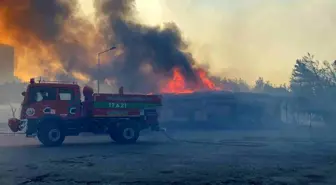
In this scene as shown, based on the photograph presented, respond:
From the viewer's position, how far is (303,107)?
164ft

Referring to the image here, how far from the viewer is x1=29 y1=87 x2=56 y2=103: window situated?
21516 millimetres

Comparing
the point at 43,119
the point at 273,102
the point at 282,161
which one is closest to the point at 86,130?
the point at 43,119

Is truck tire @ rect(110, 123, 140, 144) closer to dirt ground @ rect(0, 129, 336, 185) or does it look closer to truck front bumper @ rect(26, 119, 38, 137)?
dirt ground @ rect(0, 129, 336, 185)

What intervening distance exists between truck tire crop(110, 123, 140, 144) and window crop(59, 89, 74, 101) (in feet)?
11.1

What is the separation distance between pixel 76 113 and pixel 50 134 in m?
1.94

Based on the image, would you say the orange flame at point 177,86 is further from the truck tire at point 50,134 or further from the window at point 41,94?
the truck tire at point 50,134

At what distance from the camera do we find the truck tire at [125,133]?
23.9 meters

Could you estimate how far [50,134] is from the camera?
2150 cm

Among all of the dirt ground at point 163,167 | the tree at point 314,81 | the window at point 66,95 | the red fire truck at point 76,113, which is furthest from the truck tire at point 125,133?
the tree at point 314,81

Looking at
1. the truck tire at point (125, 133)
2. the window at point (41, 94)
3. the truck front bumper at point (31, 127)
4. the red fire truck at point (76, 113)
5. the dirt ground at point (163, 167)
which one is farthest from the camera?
the truck tire at point (125, 133)

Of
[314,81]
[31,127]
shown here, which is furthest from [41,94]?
[314,81]

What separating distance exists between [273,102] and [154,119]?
28.5 metres

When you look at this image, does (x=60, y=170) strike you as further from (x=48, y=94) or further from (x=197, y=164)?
(x=48, y=94)

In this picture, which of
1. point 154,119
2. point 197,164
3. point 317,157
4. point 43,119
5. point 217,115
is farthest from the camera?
point 217,115
